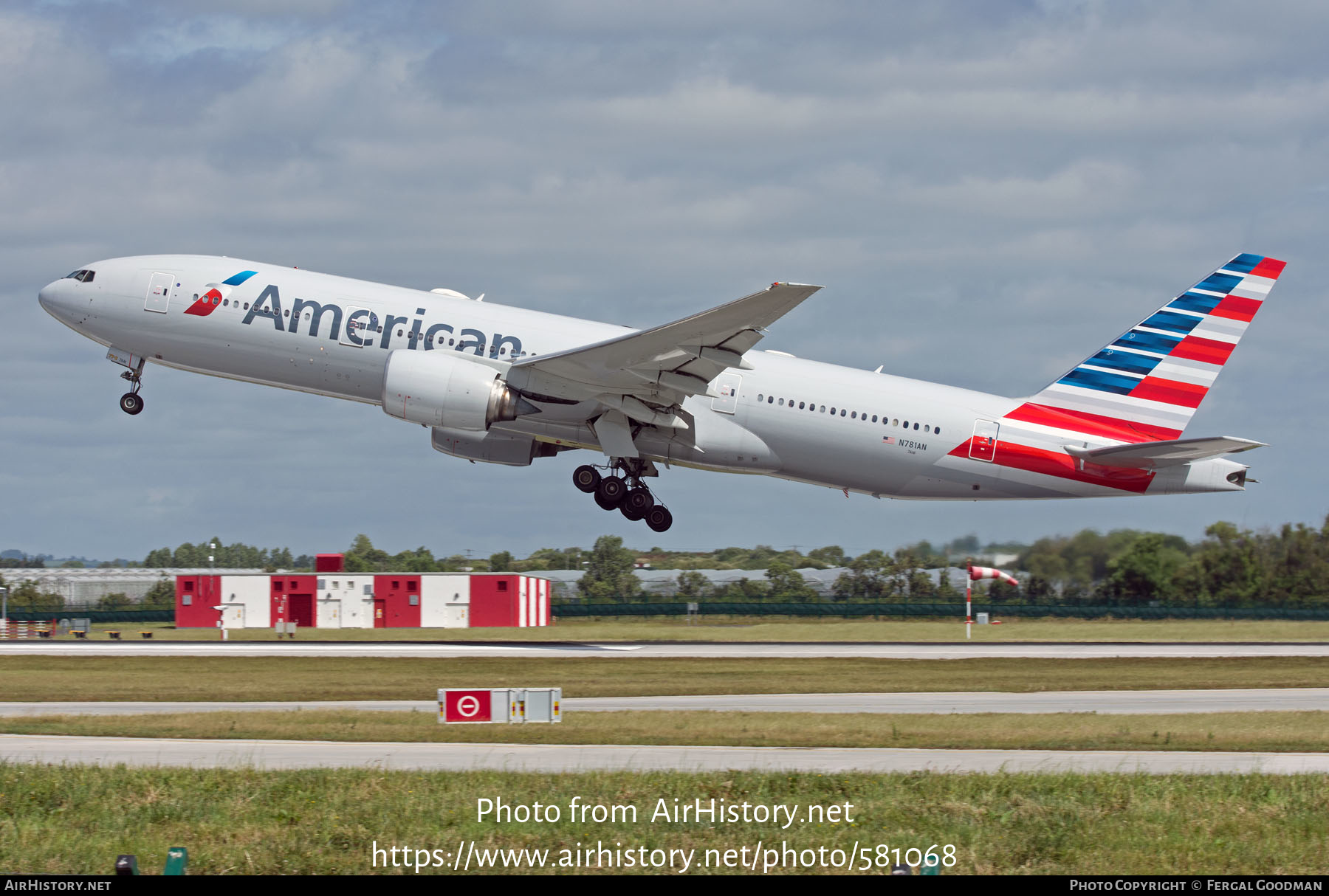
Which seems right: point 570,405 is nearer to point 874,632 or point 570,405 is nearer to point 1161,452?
point 1161,452

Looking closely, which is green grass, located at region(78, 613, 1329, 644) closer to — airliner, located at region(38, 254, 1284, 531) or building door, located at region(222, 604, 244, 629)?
building door, located at region(222, 604, 244, 629)

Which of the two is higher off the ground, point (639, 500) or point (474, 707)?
point (639, 500)

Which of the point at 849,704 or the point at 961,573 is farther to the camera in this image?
the point at 961,573

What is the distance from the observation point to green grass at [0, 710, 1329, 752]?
22188 mm

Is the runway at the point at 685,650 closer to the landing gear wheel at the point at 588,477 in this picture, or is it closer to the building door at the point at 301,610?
the landing gear wheel at the point at 588,477

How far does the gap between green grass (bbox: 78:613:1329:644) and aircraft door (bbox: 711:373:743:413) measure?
15.9 m

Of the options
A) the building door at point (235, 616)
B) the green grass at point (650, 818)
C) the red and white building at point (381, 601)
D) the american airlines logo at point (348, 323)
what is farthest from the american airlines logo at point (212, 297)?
the building door at point (235, 616)

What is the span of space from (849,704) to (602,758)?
34.3 ft

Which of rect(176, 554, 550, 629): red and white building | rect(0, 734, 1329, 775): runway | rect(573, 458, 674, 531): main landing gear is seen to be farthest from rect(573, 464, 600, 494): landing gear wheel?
rect(176, 554, 550, 629): red and white building

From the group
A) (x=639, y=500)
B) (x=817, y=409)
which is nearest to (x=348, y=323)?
(x=639, y=500)

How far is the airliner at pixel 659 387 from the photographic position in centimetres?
3675

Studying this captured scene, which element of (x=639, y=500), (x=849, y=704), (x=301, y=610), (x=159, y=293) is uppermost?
(x=159, y=293)

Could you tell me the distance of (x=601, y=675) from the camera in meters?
35.2
